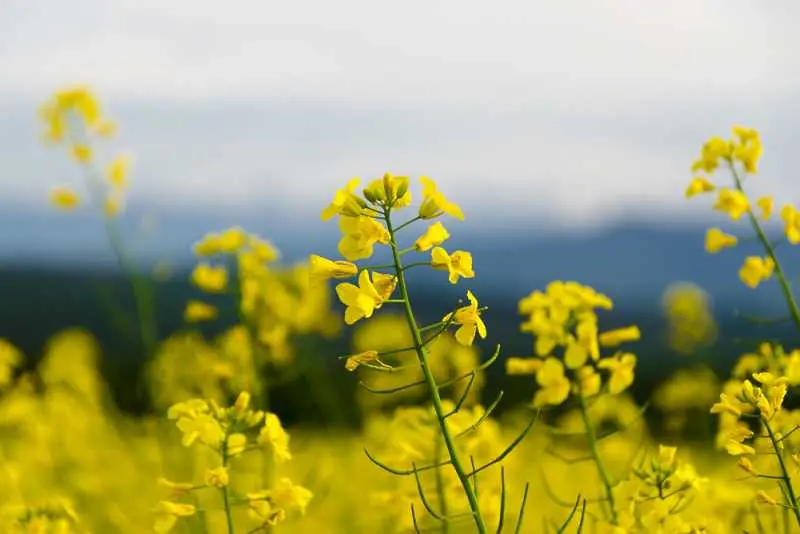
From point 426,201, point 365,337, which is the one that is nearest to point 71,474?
point 365,337

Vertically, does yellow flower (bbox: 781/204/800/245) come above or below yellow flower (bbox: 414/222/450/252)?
below

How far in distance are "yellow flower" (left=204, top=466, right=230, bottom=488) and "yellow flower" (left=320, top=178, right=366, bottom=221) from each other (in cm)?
80

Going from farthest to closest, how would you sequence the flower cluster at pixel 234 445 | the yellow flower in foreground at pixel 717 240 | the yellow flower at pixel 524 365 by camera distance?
the yellow flower in foreground at pixel 717 240 → the yellow flower at pixel 524 365 → the flower cluster at pixel 234 445

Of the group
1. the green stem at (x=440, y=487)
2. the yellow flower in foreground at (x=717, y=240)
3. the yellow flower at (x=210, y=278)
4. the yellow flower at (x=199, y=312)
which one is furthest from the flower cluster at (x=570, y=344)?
the yellow flower at (x=199, y=312)

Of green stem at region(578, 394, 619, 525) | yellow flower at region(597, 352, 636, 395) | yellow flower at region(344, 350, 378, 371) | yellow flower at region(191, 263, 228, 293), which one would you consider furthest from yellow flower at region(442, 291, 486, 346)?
yellow flower at region(191, 263, 228, 293)

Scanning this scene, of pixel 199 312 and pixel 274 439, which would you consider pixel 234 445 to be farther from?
pixel 199 312

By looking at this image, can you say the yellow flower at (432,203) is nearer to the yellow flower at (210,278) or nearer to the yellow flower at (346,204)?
the yellow flower at (346,204)

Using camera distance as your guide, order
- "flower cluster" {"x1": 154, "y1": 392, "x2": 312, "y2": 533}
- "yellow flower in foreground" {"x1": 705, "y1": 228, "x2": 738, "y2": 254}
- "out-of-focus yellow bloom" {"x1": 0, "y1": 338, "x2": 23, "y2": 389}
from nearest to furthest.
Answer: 1. "flower cluster" {"x1": 154, "y1": 392, "x2": 312, "y2": 533}
2. "yellow flower in foreground" {"x1": 705, "y1": 228, "x2": 738, "y2": 254}
3. "out-of-focus yellow bloom" {"x1": 0, "y1": 338, "x2": 23, "y2": 389}

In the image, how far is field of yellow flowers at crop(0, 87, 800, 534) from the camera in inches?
103

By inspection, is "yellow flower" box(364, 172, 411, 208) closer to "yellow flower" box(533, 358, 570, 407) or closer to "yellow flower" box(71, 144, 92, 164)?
"yellow flower" box(533, 358, 570, 407)

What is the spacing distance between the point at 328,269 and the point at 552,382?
1209mm

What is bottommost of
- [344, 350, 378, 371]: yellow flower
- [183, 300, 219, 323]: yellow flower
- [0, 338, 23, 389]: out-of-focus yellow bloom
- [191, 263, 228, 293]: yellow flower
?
[0, 338, 23, 389]: out-of-focus yellow bloom

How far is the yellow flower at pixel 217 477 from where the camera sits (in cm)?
289

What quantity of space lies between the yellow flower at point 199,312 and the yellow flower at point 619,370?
2.28 metres
